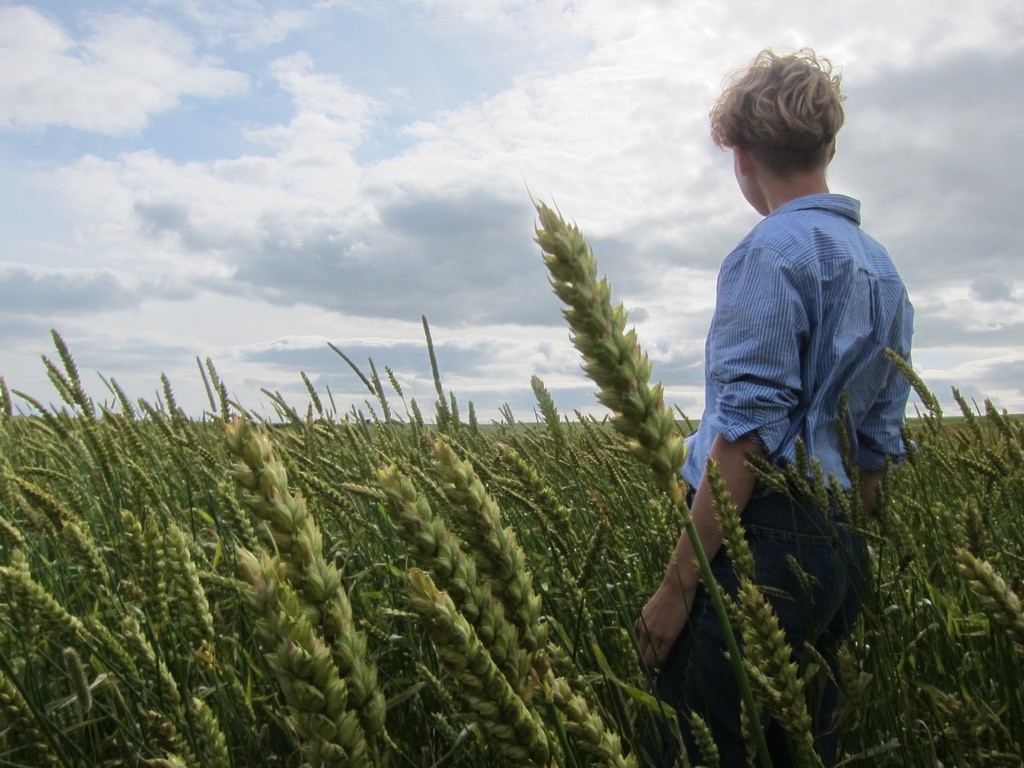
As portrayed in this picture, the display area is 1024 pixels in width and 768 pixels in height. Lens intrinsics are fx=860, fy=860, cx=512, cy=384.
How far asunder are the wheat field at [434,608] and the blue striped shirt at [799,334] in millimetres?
212

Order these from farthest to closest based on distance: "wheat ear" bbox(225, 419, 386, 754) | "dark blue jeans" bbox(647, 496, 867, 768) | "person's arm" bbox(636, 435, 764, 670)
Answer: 1. "dark blue jeans" bbox(647, 496, 867, 768)
2. "person's arm" bbox(636, 435, 764, 670)
3. "wheat ear" bbox(225, 419, 386, 754)

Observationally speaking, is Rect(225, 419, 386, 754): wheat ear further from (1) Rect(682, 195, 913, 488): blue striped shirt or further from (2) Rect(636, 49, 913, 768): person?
(1) Rect(682, 195, 913, 488): blue striped shirt

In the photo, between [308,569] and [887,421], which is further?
[887,421]

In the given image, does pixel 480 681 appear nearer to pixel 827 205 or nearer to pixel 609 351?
pixel 609 351

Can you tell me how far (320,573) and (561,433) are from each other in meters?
2.31

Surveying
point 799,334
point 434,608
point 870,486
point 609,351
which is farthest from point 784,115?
point 434,608

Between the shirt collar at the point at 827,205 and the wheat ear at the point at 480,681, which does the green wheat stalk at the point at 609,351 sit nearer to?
the wheat ear at the point at 480,681

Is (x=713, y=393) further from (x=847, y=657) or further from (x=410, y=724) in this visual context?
(x=410, y=724)

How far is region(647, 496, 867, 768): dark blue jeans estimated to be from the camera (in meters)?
2.60

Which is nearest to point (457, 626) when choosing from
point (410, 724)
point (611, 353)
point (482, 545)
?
point (482, 545)

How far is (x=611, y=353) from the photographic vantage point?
3.63 feet

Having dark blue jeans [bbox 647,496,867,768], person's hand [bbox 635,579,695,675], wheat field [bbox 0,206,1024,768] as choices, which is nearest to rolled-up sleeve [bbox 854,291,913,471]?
wheat field [bbox 0,206,1024,768]

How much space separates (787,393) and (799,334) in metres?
0.21

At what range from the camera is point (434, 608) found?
2.89 feet
